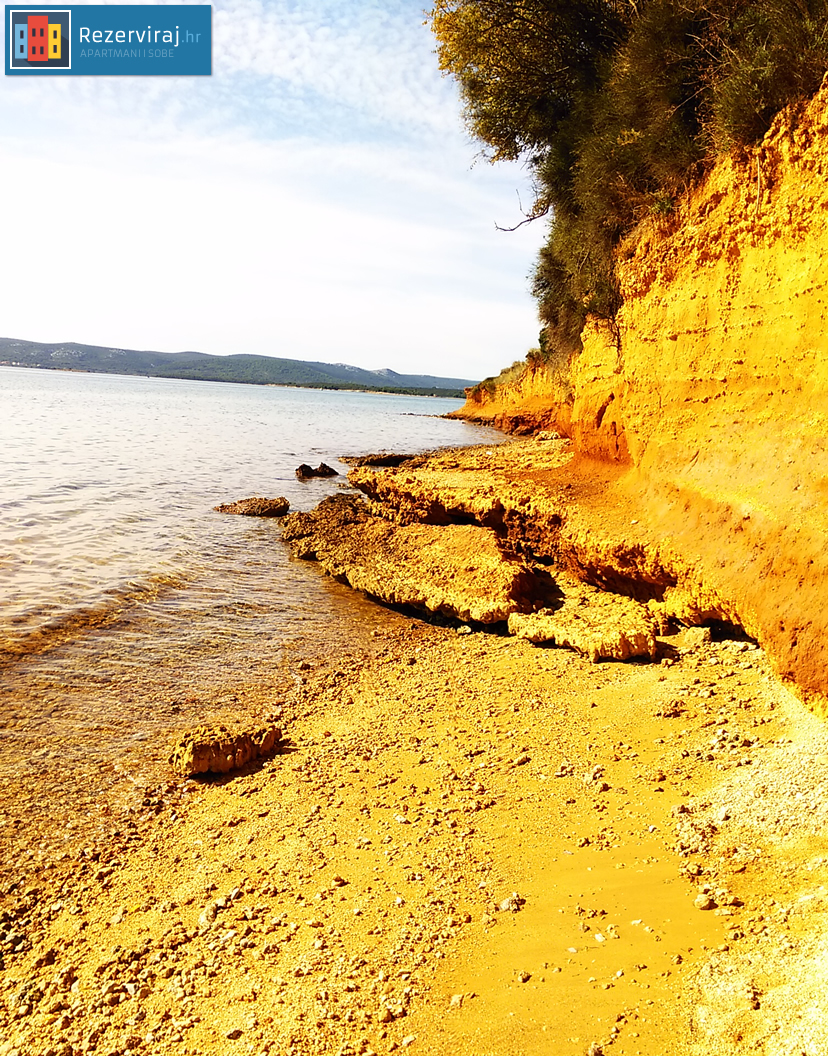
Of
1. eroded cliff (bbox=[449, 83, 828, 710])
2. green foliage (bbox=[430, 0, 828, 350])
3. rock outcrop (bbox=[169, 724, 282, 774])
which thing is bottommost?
rock outcrop (bbox=[169, 724, 282, 774])

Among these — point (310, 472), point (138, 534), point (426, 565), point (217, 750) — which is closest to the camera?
point (217, 750)

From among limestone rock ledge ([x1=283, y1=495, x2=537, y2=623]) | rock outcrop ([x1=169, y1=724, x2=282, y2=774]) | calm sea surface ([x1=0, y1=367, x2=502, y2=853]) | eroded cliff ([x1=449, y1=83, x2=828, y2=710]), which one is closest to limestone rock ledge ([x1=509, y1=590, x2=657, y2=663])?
limestone rock ledge ([x1=283, y1=495, x2=537, y2=623])

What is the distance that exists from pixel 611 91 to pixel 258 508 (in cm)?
1057

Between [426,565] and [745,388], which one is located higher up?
[745,388]

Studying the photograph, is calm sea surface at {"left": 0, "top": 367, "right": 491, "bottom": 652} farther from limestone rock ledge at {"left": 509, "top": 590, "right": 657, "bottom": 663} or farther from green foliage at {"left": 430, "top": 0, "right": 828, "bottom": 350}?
green foliage at {"left": 430, "top": 0, "right": 828, "bottom": 350}

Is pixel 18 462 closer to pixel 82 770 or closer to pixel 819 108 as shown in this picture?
pixel 82 770

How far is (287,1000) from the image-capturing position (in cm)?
288

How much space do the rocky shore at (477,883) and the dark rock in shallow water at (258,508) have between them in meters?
9.09

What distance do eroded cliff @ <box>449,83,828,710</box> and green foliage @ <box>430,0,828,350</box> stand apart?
43 cm

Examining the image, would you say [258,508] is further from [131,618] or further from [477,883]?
[477,883]

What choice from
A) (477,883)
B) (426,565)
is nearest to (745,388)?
(426,565)

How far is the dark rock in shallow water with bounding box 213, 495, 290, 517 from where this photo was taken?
14844 mm

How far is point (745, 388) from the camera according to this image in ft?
19.1

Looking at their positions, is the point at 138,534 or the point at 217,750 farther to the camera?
the point at 138,534
